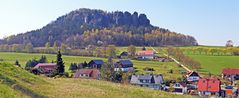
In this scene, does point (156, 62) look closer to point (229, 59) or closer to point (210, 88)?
point (229, 59)

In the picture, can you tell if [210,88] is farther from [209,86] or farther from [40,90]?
[40,90]

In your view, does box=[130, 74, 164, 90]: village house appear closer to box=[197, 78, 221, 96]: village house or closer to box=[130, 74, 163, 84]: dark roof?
box=[130, 74, 163, 84]: dark roof

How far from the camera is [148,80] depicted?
89188 mm

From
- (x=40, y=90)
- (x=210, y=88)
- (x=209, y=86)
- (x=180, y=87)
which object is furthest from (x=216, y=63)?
(x=40, y=90)

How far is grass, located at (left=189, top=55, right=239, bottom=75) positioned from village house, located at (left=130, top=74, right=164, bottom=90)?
106 feet

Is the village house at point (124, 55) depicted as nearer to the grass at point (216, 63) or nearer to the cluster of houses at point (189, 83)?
the grass at point (216, 63)

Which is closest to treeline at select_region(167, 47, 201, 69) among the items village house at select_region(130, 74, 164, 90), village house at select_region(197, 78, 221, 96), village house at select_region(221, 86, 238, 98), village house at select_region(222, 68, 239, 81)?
village house at select_region(222, 68, 239, 81)

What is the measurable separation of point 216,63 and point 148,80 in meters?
49.5

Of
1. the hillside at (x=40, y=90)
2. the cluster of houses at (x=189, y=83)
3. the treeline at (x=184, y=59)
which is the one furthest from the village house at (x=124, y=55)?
the hillside at (x=40, y=90)

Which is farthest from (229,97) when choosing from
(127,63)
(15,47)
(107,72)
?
(15,47)

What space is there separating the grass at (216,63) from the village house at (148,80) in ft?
106

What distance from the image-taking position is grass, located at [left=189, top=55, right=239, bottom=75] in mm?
120125

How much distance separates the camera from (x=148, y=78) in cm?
8919

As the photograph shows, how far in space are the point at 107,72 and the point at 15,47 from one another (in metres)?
92.8
